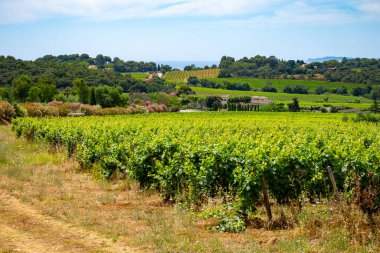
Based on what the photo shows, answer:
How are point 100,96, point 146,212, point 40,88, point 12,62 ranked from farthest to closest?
point 12,62 < point 100,96 < point 40,88 < point 146,212

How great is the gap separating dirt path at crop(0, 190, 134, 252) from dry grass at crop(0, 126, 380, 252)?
0.02m

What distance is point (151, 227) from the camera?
28.3ft

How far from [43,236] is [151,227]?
7.16 feet

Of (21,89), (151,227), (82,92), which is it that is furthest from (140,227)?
(82,92)

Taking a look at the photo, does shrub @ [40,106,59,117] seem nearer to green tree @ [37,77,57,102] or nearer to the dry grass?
green tree @ [37,77,57,102]

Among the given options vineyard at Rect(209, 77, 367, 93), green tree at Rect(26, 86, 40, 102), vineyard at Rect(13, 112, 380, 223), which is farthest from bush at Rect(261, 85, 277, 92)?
vineyard at Rect(13, 112, 380, 223)

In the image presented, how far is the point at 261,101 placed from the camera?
387 feet

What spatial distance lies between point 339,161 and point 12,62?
108 metres

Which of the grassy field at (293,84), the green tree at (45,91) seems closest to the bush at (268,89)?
the grassy field at (293,84)

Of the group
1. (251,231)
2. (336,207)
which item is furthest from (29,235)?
(336,207)

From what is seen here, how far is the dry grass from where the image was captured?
7.34 m

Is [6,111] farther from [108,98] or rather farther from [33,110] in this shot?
[108,98]

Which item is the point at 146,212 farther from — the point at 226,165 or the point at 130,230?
the point at 226,165

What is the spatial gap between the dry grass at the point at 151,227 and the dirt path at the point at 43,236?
19 mm
